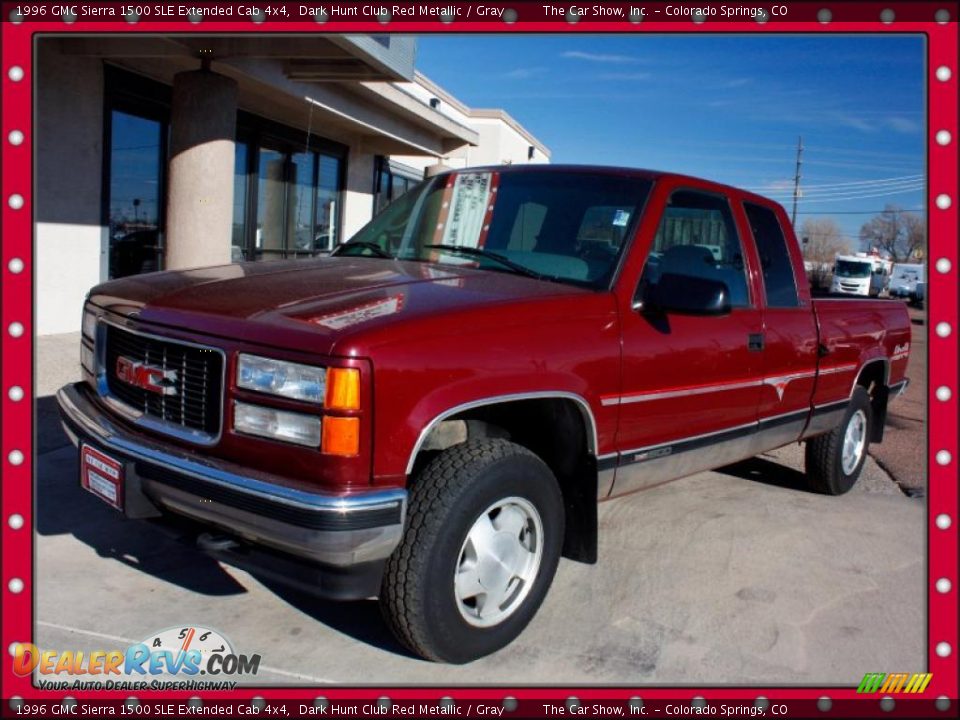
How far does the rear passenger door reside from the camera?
4520 mm

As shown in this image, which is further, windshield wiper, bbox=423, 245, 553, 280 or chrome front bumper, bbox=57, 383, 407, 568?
windshield wiper, bbox=423, 245, 553, 280

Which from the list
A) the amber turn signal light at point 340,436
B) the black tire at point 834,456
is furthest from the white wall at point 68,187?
the black tire at point 834,456

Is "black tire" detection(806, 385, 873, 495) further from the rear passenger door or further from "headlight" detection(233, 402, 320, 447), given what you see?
"headlight" detection(233, 402, 320, 447)

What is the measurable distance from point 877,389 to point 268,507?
4.91 m

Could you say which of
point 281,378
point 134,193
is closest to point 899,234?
point 281,378

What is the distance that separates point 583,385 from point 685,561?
1612mm

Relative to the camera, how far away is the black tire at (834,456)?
5.56 m

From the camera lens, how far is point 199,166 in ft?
28.8

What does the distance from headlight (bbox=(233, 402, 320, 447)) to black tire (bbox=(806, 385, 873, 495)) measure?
4.02 meters

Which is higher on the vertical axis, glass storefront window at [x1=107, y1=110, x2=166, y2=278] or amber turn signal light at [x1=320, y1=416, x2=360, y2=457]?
glass storefront window at [x1=107, y1=110, x2=166, y2=278]

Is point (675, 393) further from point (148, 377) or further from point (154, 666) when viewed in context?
point (154, 666)

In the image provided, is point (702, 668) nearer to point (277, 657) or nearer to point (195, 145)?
point (277, 657)

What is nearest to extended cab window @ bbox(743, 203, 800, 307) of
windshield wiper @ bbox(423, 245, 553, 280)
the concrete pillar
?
windshield wiper @ bbox(423, 245, 553, 280)
